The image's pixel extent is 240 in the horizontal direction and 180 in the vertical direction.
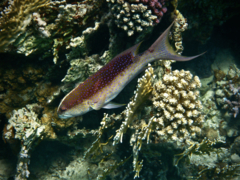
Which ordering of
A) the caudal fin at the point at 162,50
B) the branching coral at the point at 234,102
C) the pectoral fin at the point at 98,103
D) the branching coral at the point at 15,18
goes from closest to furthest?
the branching coral at the point at 15,18
the caudal fin at the point at 162,50
the pectoral fin at the point at 98,103
the branching coral at the point at 234,102

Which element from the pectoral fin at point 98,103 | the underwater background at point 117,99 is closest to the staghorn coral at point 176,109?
the underwater background at point 117,99

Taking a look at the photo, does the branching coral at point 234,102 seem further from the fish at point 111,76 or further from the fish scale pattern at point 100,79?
the fish scale pattern at point 100,79

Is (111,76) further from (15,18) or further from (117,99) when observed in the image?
(15,18)

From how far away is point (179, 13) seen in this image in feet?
11.3

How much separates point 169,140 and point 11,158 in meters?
4.55

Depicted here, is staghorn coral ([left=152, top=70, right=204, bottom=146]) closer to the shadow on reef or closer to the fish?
the fish

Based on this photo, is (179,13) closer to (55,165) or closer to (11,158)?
(55,165)

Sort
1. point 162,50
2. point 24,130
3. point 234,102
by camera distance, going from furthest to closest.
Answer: point 234,102 → point 24,130 → point 162,50

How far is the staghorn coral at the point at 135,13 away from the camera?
9.32ft

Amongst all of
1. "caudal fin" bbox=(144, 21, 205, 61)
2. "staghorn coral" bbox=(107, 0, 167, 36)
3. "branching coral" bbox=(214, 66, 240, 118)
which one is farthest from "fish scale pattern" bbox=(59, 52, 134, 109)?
"branching coral" bbox=(214, 66, 240, 118)

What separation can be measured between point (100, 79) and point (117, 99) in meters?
1.51

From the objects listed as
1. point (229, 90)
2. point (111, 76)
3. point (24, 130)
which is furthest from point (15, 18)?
point (229, 90)

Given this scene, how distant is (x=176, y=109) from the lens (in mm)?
2928

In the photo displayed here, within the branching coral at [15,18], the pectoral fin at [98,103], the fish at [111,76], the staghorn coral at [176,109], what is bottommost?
the staghorn coral at [176,109]
